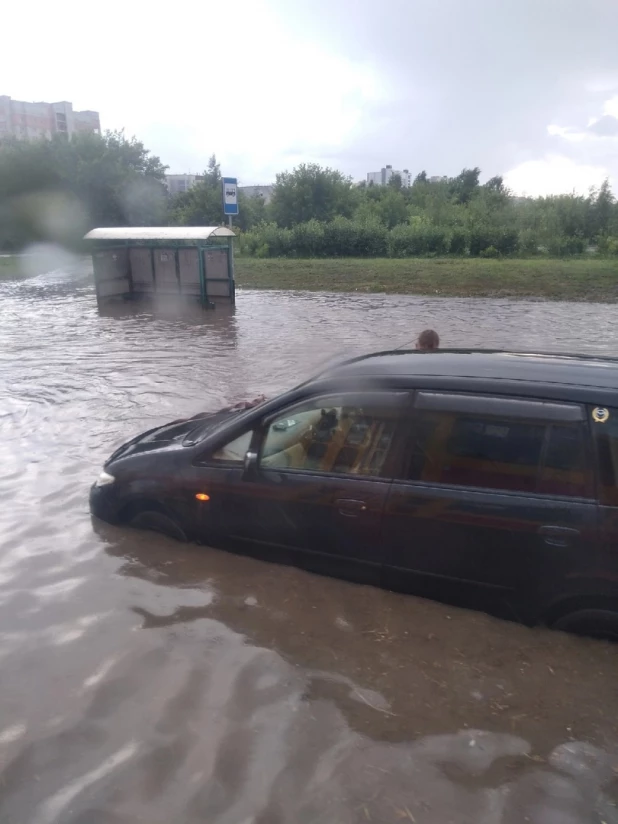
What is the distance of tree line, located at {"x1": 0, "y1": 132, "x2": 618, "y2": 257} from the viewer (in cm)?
3172

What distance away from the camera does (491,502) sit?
3785 millimetres

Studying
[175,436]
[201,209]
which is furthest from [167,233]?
[201,209]

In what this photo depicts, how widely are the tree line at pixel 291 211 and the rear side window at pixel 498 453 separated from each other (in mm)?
27703

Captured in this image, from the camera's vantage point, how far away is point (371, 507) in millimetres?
4059

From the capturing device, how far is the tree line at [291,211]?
31.7 meters

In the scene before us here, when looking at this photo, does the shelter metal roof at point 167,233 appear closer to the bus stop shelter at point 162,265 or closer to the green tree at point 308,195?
the bus stop shelter at point 162,265

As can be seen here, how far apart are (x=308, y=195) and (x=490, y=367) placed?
4548 centimetres

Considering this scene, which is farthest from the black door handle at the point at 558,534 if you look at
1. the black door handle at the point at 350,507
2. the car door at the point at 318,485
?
the black door handle at the point at 350,507

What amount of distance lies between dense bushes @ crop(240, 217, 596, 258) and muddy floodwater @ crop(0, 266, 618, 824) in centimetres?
2764

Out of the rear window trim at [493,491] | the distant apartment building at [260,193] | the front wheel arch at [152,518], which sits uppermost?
the distant apartment building at [260,193]

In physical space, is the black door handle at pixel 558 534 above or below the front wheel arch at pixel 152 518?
above

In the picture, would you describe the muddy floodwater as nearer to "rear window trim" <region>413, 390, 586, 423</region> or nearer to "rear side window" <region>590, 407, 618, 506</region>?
"rear side window" <region>590, 407, 618, 506</region>

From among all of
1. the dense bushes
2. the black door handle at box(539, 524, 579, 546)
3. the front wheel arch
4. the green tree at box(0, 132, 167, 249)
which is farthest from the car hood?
the green tree at box(0, 132, 167, 249)

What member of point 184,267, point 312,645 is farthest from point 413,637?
point 184,267
